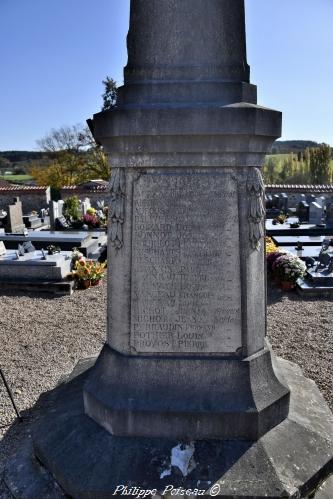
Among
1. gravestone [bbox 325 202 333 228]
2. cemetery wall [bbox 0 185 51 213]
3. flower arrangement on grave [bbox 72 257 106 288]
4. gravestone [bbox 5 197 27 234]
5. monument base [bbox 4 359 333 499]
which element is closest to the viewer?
monument base [bbox 4 359 333 499]

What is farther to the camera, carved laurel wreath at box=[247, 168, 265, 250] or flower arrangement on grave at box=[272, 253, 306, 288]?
flower arrangement on grave at box=[272, 253, 306, 288]

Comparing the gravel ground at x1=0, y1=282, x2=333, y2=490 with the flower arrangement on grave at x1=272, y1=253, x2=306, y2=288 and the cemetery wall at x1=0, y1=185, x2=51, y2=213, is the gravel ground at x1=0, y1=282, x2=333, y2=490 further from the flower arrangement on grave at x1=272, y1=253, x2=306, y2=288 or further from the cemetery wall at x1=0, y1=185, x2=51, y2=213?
the cemetery wall at x1=0, y1=185, x2=51, y2=213

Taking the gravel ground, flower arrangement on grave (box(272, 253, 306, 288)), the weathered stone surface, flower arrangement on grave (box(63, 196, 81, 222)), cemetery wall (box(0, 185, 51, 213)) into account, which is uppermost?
cemetery wall (box(0, 185, 51, 213))

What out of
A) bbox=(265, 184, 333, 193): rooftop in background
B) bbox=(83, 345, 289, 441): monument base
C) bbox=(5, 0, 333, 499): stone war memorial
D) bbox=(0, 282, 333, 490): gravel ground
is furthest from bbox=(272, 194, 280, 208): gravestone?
bbox=(83, 345, 289, 441): monument base

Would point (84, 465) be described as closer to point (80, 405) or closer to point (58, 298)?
point (80, 405)

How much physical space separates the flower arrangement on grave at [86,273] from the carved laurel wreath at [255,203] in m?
7.08

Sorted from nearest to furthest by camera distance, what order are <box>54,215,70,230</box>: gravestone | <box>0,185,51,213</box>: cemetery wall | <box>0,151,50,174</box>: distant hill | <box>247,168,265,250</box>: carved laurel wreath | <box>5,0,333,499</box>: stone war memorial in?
<box>5,0,333,499</box>: stone war memorial → <box>247,168,265,250</box>: carved laurel wreath → <box>54,215,70,230</box>: gravestone → <box>0,185,51,213</box>: cemetery wall → <box>0,151,50,174</box>: distant hill

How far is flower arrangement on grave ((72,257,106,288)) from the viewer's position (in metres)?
9.80

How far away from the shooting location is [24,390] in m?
5.03

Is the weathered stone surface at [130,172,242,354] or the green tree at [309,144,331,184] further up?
the green tree at [309,144,331,184]

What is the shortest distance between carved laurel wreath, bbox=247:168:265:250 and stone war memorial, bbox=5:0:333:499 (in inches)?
0.6

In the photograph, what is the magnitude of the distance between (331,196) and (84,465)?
2233cm

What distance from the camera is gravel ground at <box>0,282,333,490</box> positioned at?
505 cm

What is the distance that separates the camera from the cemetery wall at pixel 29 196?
24.5 metres
